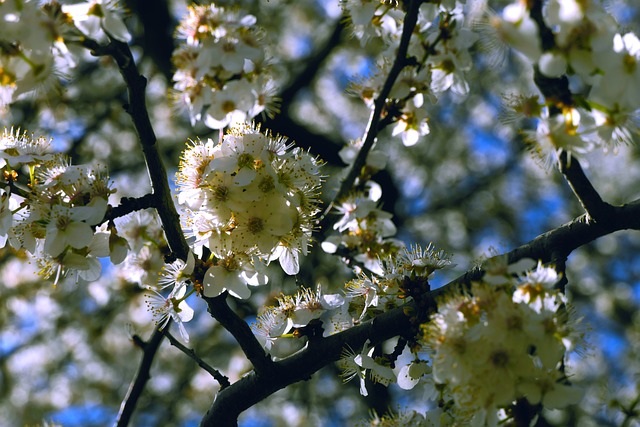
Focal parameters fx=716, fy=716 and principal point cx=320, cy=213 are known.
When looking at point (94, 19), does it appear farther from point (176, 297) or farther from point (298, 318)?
point (298, 318)

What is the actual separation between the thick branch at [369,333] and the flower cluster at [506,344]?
0.18 metres

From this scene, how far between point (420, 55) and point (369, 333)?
841mm

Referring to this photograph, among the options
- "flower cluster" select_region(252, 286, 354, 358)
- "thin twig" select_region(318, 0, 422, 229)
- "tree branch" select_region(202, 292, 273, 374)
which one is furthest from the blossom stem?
"thin twig" select_region(318, 0, 422, 229)

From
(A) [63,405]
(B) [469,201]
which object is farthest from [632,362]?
(A) [63,405]

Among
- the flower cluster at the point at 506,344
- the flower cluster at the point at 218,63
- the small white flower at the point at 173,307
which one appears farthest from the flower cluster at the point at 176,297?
the flower cluster at the point at 506,344

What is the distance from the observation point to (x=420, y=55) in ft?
7.02

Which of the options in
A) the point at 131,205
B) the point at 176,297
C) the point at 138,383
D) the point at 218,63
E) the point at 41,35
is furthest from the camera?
the point at 138,383

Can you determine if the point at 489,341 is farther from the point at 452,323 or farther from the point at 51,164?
the point at 51,164

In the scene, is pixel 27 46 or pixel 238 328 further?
pixel 238 328

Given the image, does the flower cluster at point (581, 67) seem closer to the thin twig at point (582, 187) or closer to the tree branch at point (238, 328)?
the thin twig at point (582, 187)

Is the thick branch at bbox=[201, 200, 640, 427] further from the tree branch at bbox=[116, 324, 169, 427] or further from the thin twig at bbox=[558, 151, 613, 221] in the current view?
the tree branch at bbox=[116, 324, 169, 427]

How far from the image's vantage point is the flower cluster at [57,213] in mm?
1976

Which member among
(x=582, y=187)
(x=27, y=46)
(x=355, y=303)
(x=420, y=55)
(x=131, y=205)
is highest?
(x=27, y=46)

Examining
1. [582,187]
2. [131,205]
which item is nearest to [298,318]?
[131,205]
